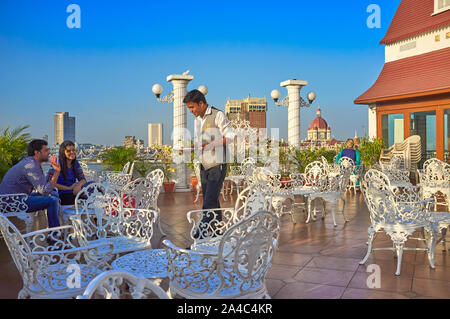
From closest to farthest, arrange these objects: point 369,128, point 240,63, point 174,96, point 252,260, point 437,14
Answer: point 252,260 → point 174,96 → point 437,14 → point 369,128 → point 240,63

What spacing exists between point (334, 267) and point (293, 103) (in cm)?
908

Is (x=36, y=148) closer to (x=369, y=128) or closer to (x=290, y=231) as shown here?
(x=290, y=231)

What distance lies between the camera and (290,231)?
5832 mm

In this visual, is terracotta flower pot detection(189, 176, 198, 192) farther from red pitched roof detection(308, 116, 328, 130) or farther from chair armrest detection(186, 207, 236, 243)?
red pitched roof detection(308, 116, 328, 130)

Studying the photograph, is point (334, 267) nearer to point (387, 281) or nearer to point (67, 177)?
point (387, 281)

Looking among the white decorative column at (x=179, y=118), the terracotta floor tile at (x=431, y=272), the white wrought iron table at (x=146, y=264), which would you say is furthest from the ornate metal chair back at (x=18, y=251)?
the white decorative column at (x=179, y=118)

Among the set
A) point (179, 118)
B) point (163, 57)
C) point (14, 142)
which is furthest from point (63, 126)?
point (163, 57)

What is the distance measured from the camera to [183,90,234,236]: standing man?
4.11 meters

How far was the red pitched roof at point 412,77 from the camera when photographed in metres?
12.1

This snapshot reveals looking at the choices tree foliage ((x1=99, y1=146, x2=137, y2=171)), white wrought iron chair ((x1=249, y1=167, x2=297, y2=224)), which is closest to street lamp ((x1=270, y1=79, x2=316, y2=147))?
tree foliage ((x1=99, y1=146, x2=137, y2=171))

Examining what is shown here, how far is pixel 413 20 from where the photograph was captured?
45.2 feet

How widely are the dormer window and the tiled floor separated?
10.0m

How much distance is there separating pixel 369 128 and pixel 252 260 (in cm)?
1372

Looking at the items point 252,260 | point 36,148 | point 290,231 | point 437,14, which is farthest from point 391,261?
point 437,14
